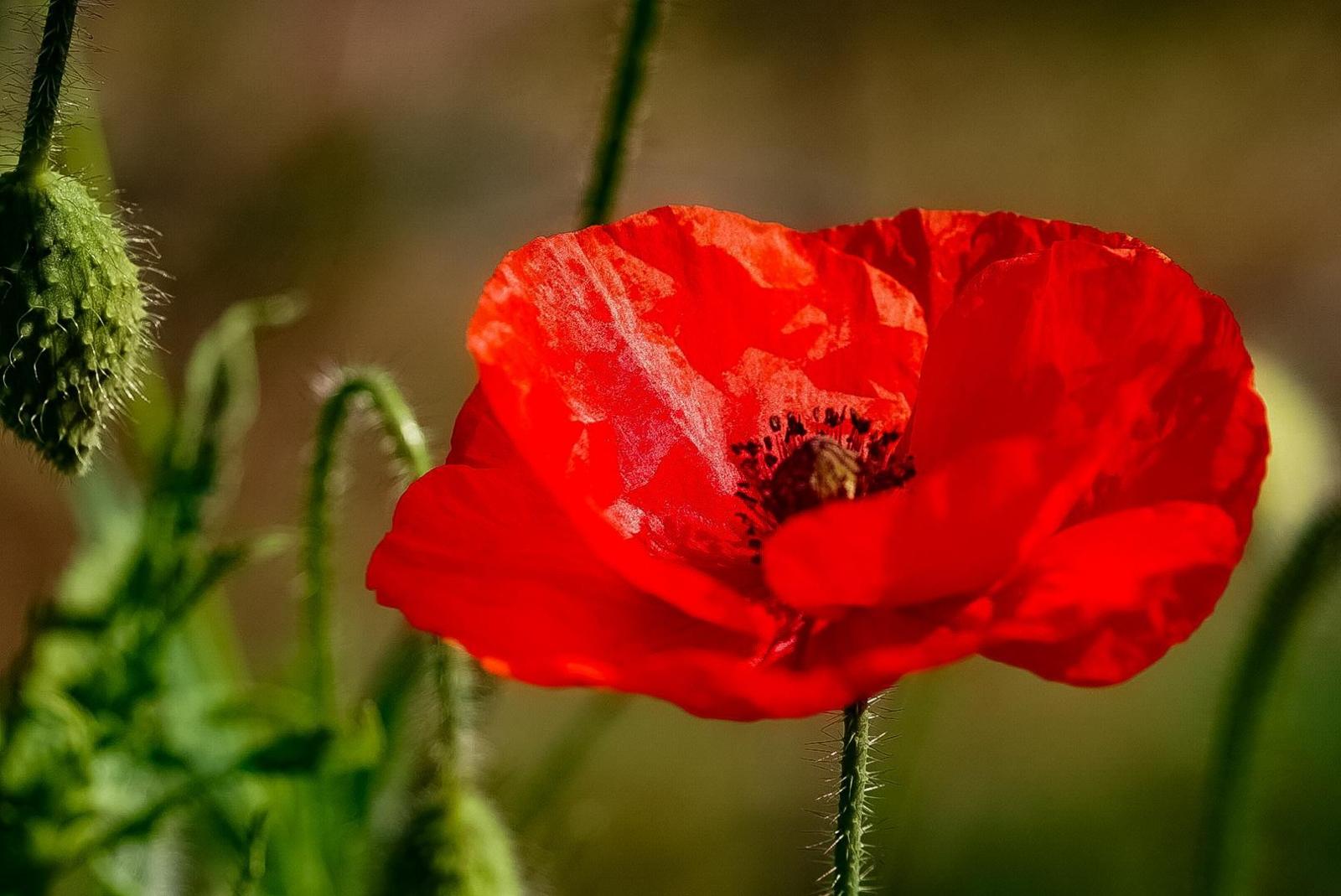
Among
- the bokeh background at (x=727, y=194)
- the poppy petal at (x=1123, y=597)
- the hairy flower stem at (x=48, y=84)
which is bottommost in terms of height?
the bokeh background at (x=727, y=194)

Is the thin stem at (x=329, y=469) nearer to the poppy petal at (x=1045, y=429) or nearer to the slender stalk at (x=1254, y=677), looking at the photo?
the poppy petal at (x=1045, y=429)

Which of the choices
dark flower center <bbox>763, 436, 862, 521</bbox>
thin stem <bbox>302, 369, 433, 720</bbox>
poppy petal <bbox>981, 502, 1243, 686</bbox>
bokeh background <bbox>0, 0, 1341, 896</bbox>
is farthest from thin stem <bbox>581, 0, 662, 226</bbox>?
bokeh background <bbox>0, 0, 1341, 896</bbox>

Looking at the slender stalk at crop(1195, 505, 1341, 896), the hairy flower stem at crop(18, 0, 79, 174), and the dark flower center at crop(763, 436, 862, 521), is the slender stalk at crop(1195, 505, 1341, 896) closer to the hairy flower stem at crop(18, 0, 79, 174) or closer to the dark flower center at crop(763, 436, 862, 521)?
the dark flower center at crop(763, 436, 862, 521)

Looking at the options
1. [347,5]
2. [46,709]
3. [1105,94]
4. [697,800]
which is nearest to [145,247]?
[347,5]

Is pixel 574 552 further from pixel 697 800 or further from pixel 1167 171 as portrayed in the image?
pixel 1167 171

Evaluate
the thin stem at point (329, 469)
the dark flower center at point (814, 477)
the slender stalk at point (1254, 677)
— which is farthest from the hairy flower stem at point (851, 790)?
the slender stalk at point (1254, 677)
